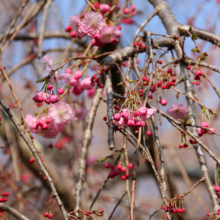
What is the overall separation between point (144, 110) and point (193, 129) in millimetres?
520

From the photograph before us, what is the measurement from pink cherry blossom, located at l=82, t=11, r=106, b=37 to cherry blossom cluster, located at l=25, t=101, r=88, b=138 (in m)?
0.53

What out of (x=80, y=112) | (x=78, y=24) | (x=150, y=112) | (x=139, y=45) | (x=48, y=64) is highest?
(x=139, y=45)

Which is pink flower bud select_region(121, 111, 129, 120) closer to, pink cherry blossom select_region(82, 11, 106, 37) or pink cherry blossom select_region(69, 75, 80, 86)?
pink cherry blossom select_region(82, 11, 106, 37)

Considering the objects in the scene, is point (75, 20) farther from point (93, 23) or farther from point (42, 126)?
point (42, 126)

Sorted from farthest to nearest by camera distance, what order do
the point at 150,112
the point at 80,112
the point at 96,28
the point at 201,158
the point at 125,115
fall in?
the point at 80,112 < the point at 96,28 < the point at 201,158 < the point at 150,112 < the point at 125,115

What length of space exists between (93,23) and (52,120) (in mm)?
732

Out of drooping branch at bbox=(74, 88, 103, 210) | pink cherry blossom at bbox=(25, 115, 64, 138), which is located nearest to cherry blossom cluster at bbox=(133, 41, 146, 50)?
drooping branch at bbox=(74, 88, 103, 210)

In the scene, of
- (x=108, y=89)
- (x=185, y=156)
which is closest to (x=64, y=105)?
(x=108, y=89)

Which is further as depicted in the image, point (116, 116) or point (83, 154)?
point (83, 154)

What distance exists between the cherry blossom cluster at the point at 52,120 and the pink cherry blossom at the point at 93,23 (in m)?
0.53

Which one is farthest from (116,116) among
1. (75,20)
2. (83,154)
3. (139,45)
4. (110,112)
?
(139,45)

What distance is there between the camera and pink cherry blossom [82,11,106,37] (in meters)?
1.69

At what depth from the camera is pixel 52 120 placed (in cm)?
209

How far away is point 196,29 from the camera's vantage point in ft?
7.72
